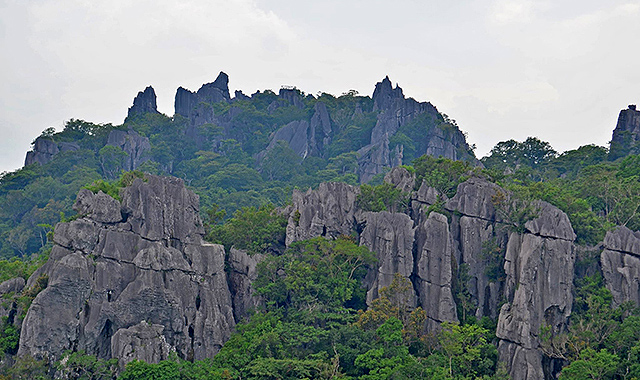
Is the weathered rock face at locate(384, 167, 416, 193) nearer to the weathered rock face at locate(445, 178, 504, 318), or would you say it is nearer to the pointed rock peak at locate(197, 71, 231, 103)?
the weathered rock face at locate(445, 178, 504, 318)

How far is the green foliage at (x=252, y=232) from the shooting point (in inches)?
1297

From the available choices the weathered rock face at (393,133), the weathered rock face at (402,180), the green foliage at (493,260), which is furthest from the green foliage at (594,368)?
the weathered rock face at (393,133)

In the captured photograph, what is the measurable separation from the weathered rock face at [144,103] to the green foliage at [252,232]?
1365 inches

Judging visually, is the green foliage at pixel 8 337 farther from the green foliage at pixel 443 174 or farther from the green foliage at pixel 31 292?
the green foliage at pixel 443 174

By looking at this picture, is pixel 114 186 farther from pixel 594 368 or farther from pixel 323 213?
pixel 594 368

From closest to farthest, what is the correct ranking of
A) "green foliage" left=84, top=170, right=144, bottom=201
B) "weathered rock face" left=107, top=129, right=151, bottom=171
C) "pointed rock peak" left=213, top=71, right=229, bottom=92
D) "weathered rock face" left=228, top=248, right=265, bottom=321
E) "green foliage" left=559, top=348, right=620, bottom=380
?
"green foliage" left=559, top=348, right=620, bottom=380, "green foliage" left=84, top=170, right=144, bottom=201, "weathered rock face" left=228, top=248, right=265, bottom=321, "weathered rock face" left=107, top=129, right=151, bottom=171, "pointed rock peak" left=213, top=71, right=229, bottom=92

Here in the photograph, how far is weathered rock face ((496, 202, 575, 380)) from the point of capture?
27.3 meters

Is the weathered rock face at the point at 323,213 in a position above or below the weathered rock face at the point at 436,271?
above

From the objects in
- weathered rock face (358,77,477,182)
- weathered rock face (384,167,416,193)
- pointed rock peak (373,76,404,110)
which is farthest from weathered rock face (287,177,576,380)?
pointed rock peak (373,76,404,110)

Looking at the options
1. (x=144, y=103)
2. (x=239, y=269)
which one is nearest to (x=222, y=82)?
(x=144, y=103)

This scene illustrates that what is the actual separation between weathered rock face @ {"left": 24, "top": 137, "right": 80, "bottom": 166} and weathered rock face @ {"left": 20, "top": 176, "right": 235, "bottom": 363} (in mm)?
27242

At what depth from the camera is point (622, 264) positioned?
29.0 m

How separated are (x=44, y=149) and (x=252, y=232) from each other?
28741 mm

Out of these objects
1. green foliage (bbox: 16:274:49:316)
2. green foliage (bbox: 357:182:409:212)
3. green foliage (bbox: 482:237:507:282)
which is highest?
green foliage (bbox: 357:182:409:212)
